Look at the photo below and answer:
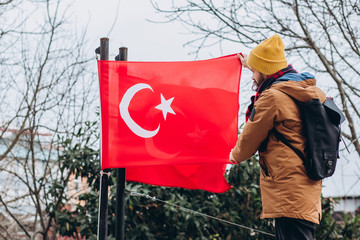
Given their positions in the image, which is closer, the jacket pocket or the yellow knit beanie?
the jacket pocket

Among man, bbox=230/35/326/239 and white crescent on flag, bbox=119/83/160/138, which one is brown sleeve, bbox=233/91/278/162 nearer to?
man, bbox=230/35/326/239

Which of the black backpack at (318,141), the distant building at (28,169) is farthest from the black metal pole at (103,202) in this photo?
the distant building at (28,169)

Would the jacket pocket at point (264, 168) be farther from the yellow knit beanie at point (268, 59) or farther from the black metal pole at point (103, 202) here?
the black metal pole at point (103, 202)

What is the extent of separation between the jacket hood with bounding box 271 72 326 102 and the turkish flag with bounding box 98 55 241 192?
1342 mm

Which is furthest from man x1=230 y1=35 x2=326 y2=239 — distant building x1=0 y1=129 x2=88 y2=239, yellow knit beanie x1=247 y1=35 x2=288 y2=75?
distant building x1=0 y1=129 x2=88 y2=239

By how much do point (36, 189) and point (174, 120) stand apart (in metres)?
3.96

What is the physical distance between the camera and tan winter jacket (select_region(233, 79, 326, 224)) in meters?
2.64

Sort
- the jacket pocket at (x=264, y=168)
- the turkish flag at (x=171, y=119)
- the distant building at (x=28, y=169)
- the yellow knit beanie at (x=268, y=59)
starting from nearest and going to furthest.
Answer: the jacket pocket at (x=264, y=168)
the yellow knit beanie at (x=268, y=59)
the turkish flag at (x=171, y=119)
the distant building at (x=28, y=169)

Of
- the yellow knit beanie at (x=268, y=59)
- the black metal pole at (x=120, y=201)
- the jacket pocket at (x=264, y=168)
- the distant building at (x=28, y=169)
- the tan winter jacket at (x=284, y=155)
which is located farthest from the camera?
the distant building at (x=28, y=169)

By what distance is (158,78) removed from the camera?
13.4ft

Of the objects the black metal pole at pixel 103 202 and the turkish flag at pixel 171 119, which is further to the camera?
the black metal pole at pixel 103 202

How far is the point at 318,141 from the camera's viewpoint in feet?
8.79

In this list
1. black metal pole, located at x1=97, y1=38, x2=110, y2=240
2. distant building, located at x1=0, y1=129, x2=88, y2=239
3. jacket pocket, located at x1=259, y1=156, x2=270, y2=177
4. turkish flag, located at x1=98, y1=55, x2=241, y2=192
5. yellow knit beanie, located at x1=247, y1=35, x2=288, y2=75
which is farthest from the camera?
distant building, located at x1=0, y1=129, x2=88, y2=239

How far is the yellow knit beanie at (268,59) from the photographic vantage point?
117 inches
